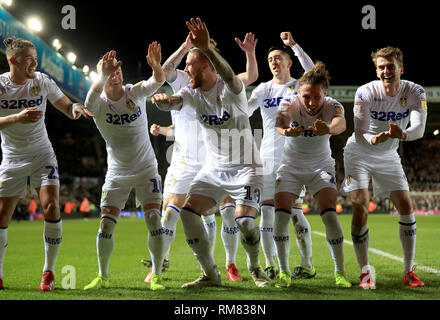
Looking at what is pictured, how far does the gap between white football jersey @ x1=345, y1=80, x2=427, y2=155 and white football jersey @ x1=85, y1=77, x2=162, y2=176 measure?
222cm

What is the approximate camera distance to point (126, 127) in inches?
227

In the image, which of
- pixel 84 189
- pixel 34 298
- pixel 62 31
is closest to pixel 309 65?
pixel 34 298

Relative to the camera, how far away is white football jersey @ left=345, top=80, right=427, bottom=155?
5656 mm

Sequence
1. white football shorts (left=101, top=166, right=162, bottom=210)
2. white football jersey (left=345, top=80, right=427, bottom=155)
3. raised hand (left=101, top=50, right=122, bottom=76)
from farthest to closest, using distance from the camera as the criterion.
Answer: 1. white football shorts (left=101, top=166, right=162, bottom=210)
2. white football jersey (left=345, top=80, right=427, bottom=155)
3. raised hand (left=101, top=50, right=122, bottom=76)

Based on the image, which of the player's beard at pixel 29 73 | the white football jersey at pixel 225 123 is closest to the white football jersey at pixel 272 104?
the white football jersey at pixel 225 123

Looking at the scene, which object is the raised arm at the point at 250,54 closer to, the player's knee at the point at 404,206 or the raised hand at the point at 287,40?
the raised hand at the point at 287,40

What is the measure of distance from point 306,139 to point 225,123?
981mm

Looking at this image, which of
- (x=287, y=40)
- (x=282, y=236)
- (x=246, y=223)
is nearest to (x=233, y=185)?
(x=246, y=223)

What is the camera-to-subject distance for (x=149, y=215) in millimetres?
5715

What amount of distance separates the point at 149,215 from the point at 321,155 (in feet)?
6.45

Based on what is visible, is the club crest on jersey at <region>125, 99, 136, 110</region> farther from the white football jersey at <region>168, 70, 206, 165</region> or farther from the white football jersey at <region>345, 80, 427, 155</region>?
the white football jersey at <region>345, 80, 427, 155</region>

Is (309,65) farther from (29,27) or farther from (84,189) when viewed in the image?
(84,189)

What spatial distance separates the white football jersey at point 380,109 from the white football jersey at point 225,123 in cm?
125

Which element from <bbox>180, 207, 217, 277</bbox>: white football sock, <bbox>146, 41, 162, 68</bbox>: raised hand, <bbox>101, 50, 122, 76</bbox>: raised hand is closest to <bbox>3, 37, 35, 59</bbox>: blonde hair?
<bbox>101, 50, 122, 76</bbox>: raised hand
